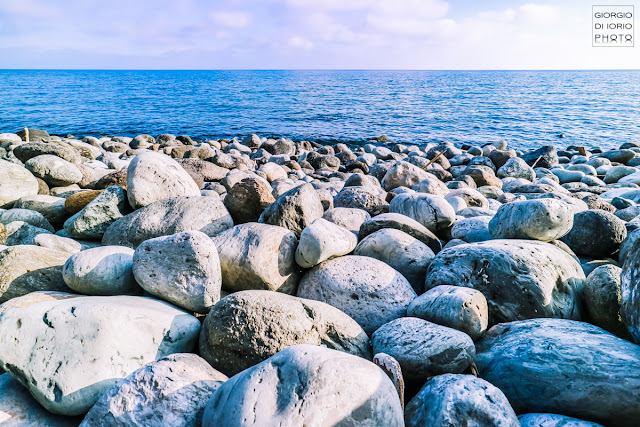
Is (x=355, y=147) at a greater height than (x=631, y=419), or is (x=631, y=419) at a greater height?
(x=355, y=147)

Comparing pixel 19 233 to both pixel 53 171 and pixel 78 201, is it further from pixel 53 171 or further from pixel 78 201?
pixel 53 171

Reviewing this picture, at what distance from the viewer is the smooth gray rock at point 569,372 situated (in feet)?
6.09

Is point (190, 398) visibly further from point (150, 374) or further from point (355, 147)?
point (355, 147)

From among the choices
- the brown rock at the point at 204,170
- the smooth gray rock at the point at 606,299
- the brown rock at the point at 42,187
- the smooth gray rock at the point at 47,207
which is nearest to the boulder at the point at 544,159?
the brown rock at the point at 204,170

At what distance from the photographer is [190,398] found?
1.81 m

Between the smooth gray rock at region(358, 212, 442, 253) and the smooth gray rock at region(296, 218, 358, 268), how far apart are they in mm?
661

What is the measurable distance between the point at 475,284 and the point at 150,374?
2.30 m

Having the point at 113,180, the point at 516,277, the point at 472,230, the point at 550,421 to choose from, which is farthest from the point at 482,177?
the point at 550,421

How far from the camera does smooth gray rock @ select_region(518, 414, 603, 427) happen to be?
1746 millimetres

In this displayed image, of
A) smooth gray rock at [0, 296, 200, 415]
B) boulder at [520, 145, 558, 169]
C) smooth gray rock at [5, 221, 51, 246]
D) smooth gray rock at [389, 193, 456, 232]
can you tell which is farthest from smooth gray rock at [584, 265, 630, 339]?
boulder at [520, 145, 558, 169]

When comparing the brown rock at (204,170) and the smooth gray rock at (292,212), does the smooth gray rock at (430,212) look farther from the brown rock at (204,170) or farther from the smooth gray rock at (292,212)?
the brown rock at (204,170)

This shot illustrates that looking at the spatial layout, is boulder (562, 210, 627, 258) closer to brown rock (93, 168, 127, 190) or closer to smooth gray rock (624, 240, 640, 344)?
smooth gray rock (624, 240, 640, 344)

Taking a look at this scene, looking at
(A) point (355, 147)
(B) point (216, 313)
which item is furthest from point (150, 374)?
Answer: (A) point (355, 147)

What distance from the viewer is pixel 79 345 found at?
2.11m
